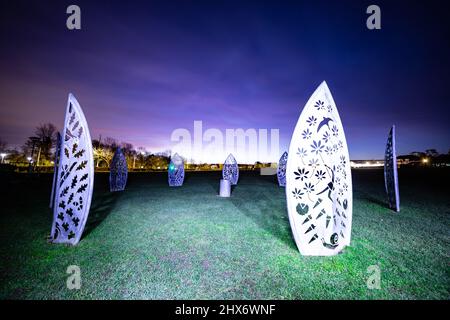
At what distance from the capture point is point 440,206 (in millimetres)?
9453

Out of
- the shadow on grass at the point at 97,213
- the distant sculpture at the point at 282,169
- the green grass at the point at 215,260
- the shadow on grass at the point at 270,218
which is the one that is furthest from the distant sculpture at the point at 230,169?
the green grass at the point at 215,260

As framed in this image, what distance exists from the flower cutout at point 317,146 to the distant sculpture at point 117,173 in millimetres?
13104

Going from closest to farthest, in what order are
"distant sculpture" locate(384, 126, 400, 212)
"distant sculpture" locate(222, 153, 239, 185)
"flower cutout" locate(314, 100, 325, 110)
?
"flower cutout" locate(314, 100, 325, 110) < "distant sculpture" locate(384, 126, 400, 212) < "distant sculpture" locate(222, 153, 239, 185)

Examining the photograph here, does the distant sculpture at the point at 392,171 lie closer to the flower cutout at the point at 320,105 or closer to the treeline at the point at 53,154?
the flower cutout at the point at 320,105

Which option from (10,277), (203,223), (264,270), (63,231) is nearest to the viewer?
(10,277)

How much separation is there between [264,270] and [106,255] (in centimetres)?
332

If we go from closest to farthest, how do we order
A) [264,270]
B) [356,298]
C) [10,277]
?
[356,298] → [10,277] → [264,270]

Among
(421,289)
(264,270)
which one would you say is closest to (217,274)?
(264,270)

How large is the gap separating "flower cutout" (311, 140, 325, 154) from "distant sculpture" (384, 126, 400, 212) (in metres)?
5.93

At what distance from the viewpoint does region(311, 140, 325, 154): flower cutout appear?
171 inches

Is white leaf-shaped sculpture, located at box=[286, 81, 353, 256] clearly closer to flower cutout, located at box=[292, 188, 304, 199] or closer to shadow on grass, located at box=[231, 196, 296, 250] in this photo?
flower cutout, located at box=[292, 188, 304, 199]

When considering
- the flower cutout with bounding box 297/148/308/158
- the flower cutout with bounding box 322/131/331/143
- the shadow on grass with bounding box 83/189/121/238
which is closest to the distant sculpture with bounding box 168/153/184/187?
the shadow on grass with bounding box 83/189/121/238

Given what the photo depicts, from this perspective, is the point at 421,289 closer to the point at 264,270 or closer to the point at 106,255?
the point at 264,270

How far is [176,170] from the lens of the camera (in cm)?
1684
